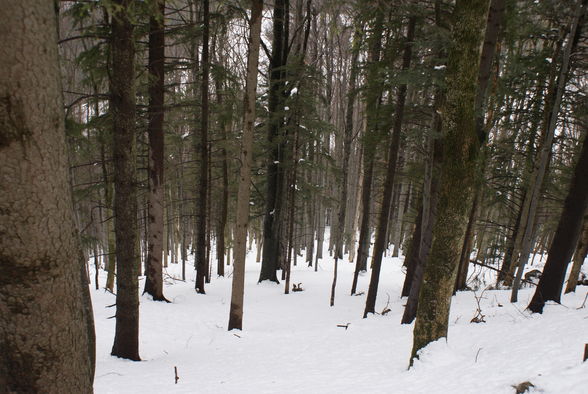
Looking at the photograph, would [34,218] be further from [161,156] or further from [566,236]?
[566,236]

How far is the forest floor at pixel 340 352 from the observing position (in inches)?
158

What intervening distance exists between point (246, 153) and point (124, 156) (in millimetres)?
2375

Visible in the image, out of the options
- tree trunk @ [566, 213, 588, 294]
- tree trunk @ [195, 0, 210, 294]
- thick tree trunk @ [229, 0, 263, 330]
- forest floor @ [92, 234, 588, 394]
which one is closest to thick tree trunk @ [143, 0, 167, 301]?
tree trunk @ [195, 0, 210, 294]

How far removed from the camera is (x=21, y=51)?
1169 millimetres

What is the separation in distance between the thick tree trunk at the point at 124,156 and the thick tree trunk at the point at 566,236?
7346 mm

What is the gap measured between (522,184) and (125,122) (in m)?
11.1

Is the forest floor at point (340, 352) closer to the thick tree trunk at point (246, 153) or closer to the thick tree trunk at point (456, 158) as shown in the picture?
the thick tree trunk at point (456, 158)

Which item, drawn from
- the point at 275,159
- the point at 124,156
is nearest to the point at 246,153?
the point at 124,156

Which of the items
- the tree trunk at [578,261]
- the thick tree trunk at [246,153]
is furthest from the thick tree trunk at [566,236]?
the thick tree trunk at [246,153]

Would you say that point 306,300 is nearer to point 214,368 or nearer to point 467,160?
point 214,368

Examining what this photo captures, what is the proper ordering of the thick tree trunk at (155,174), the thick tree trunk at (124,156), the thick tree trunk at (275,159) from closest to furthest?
the thick tree trunk at (124,156) → the thick tree trunk at (155,174) → the thick tree trunk at (275,159)

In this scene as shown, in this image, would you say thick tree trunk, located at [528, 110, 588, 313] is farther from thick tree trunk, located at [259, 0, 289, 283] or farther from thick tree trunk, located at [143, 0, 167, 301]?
thick tree trunk, located at [143, 0, 167, 301]

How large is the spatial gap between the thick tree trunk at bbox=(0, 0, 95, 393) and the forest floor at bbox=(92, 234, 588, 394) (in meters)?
3.57

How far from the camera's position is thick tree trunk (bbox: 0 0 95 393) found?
46.2 inches
